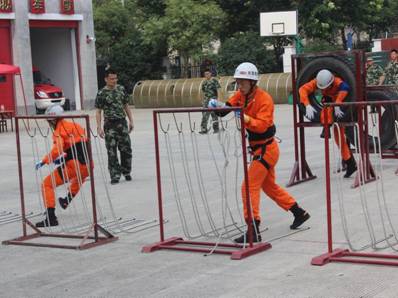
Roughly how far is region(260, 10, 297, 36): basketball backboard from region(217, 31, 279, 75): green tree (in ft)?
15.1

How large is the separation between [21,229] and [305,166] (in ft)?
14.1

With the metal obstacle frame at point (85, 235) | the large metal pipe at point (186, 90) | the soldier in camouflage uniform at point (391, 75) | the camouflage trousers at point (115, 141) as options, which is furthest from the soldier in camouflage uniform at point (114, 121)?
the large metal pipe at point (186, 90)

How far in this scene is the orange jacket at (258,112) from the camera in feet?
24.5

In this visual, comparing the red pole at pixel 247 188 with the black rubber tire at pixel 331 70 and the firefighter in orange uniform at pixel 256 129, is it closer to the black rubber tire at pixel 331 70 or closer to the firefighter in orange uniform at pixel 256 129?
the firefighter in orange uniform at pixel 256 129

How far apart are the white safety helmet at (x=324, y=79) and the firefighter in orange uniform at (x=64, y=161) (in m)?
3.46

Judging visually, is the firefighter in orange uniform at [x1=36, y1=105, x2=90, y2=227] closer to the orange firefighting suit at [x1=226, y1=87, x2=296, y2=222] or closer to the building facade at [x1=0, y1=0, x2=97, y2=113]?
the orange firefighting suit at [x1=226, y1=87, x2=296, y2=222]

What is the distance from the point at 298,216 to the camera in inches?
317

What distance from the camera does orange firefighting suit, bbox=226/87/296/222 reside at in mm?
7492

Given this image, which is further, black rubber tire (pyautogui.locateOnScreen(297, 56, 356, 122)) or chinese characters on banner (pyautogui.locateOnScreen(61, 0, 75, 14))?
chinese characters on banner (pyautogui.locateOnScreen(61, 0, 75, 14))

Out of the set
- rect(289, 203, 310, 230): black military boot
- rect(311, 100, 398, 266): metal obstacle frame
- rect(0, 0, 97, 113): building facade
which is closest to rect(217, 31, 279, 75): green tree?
rect(0, 0, 97, 113): building facade

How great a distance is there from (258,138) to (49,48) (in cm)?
3243

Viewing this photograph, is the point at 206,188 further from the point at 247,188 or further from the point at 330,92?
the point at 247,188

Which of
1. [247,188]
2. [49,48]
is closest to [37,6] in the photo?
[49,48]

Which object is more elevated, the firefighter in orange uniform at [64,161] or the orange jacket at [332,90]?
the orange jacket at [332,90]
